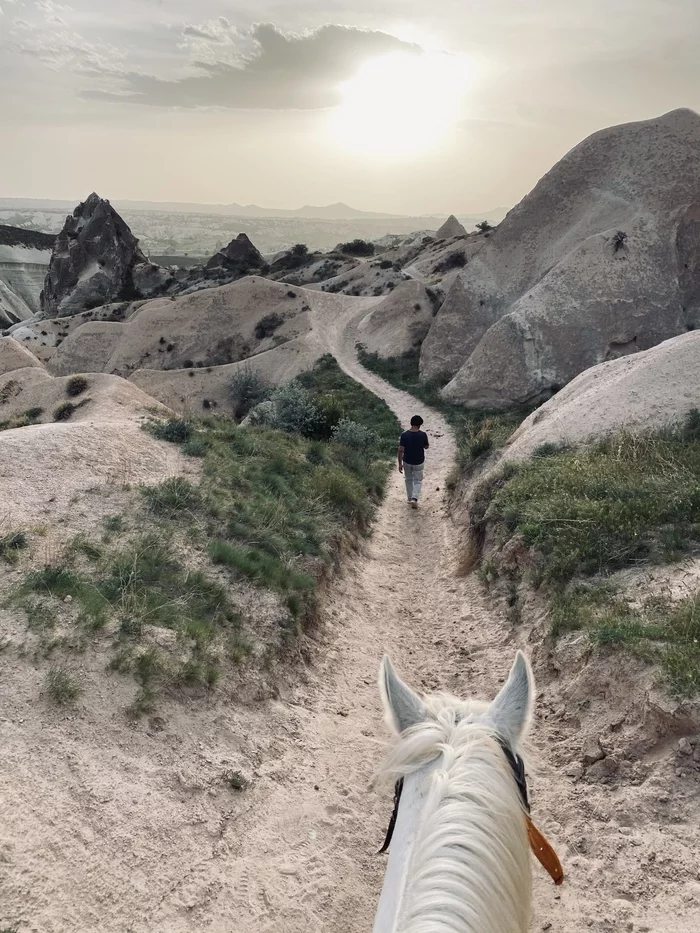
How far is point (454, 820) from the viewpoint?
2.36 meters

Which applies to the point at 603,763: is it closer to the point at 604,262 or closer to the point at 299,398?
the point at 299,398

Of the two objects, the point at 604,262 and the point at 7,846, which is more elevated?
the point at 604,262

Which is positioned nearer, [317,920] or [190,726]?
[317,920]

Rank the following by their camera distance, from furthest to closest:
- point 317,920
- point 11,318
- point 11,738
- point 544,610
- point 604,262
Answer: point 11,318
point 604,262
point 544,610
point 11,738
point 317,920

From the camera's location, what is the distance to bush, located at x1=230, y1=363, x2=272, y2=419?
35.1 metres

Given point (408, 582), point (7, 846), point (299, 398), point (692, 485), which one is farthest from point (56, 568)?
point (299, 398)

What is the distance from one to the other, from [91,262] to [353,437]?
67919 millimetres

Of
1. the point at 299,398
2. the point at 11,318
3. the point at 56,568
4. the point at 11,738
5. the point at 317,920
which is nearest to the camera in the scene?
the point at 317,920

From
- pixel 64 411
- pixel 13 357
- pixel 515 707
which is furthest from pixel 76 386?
pixel 515 707

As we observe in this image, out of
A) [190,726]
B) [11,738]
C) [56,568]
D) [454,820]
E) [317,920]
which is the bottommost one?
[317,920]

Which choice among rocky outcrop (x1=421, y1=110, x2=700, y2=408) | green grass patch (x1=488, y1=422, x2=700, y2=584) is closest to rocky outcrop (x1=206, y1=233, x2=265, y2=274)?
rocky outcrop (x1=421, y1=110, x2=700, y2=408)

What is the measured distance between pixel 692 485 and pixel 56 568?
8359 mm

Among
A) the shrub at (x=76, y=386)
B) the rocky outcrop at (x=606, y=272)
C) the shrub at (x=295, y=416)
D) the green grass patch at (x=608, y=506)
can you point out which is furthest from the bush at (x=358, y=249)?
the green grass patch at (x=608, y=506)

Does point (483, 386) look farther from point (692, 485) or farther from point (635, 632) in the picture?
point (635, 632)
